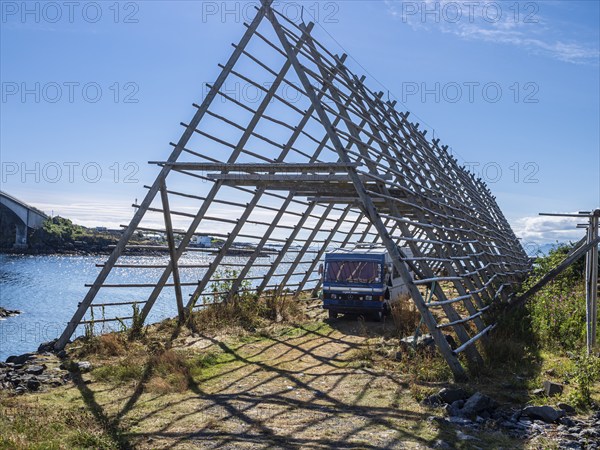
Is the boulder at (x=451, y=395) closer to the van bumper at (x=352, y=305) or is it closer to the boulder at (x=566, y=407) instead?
the boulder at (x=566, y=407)

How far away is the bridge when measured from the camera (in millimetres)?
53531

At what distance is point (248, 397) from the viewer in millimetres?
7691

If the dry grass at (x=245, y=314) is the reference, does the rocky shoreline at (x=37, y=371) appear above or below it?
below

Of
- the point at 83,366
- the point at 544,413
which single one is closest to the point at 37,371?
the point at 83,366

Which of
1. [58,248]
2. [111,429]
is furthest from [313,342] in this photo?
[58,248]

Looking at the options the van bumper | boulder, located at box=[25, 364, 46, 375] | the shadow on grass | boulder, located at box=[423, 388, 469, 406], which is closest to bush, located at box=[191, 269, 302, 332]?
the van bumper

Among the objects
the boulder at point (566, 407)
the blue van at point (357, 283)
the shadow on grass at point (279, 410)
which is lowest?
the shadow on grass at point (279, 410)

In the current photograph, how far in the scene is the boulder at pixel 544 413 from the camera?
258 inches

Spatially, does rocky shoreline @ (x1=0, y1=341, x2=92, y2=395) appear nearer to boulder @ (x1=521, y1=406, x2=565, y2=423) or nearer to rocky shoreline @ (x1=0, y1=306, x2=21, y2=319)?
boulder @ (x1=521, y1=406, x2=565, y2=423)

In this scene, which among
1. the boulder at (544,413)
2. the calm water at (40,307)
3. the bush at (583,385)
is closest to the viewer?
the boulder at (544,413)

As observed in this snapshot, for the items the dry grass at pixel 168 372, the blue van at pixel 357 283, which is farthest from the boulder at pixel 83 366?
the blue van at pixel 357 283

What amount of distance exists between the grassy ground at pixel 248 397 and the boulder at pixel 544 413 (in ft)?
1.93

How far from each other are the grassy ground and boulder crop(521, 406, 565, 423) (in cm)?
59

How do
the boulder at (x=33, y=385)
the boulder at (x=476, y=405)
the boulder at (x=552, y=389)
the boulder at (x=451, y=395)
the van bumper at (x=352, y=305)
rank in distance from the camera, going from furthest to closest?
the van bumper at (x=352, y=305) < the boulder at (x=33, y=385) < the boulder at (x=552, y=389) < the boulder at (x=451, y=395) < the boulder at (x=476, y=405)
